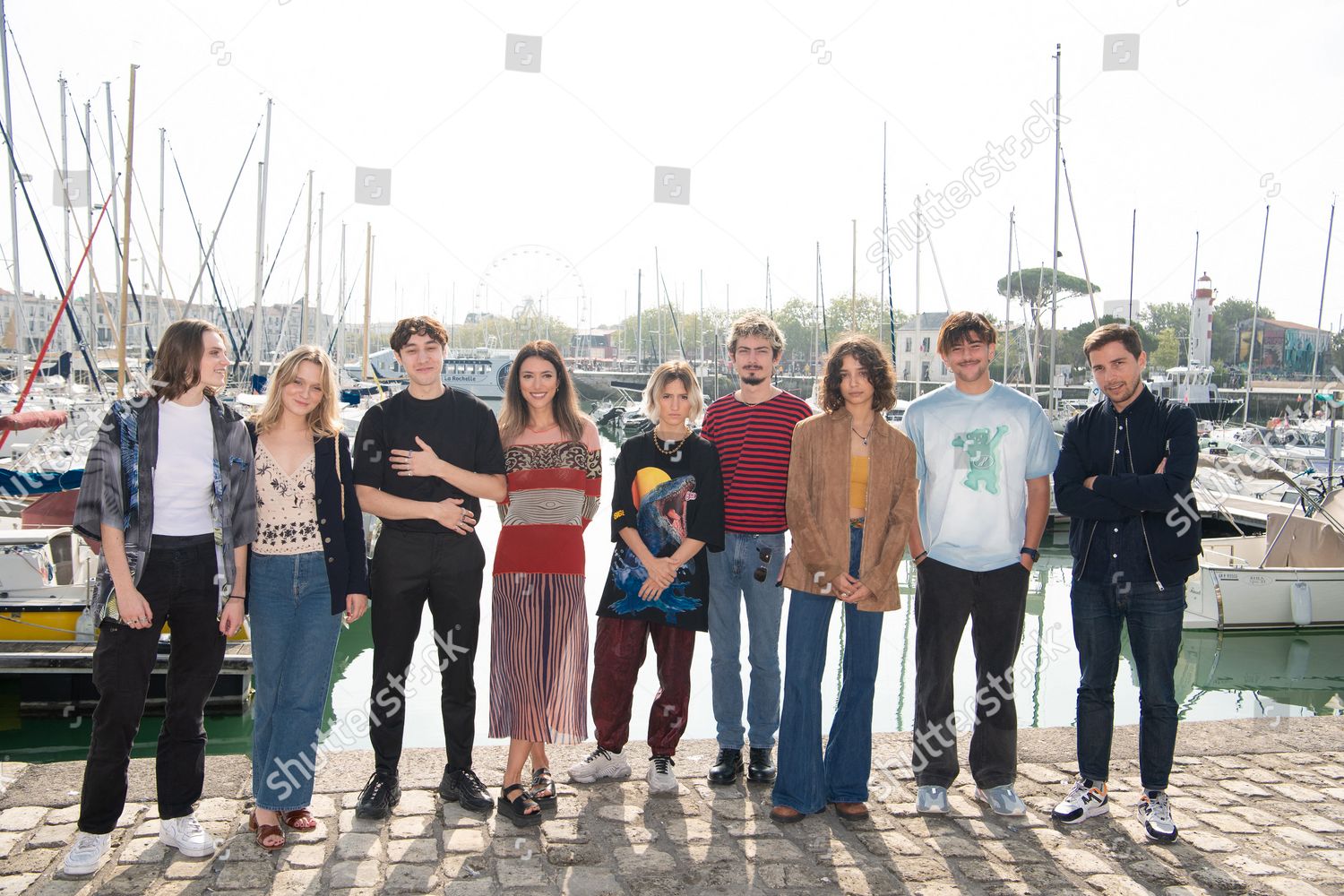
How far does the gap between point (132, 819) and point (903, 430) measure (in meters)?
3.43

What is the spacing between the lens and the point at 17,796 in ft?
12.5

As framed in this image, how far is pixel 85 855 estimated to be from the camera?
3.21 metres

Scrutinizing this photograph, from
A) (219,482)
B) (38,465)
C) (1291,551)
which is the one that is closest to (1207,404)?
(1291,551)

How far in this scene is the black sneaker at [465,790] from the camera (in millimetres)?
3842

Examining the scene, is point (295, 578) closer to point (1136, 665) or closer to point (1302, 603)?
point (1136, 665)

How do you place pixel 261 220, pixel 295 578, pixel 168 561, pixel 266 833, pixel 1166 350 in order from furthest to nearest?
pixel 1166 350 < pixel 261 220 < pixel 295 578 < pixel 266 833 < pixel 168 561

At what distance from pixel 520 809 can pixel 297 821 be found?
2.69 feet

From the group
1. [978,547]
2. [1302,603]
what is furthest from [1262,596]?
[978,547]

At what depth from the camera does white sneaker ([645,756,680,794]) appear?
160 inches

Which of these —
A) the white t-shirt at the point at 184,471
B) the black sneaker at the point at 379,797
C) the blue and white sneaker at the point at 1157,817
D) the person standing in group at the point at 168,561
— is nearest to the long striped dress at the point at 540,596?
the black sneaker at the point at 379,797

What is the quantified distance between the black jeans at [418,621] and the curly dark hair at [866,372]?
5.13ft

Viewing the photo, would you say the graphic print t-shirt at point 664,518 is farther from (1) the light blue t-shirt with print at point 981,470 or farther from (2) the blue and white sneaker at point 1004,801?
(2) the blue and white sneaker at point 1004,801

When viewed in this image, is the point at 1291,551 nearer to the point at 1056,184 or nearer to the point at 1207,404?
the point at 1056,184

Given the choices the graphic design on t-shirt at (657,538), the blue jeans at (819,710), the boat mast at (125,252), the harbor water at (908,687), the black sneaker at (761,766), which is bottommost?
the harbor water at (908,687)
